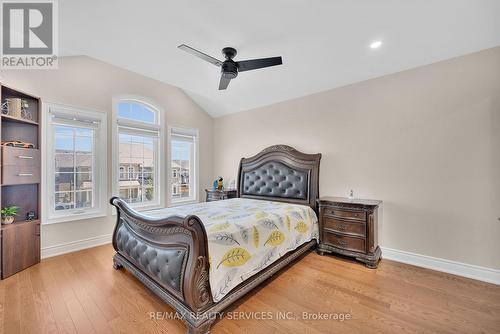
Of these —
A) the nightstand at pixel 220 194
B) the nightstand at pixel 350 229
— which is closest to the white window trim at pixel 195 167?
the nightstand at pixel 220 194

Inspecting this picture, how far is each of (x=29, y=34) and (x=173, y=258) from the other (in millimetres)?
3320

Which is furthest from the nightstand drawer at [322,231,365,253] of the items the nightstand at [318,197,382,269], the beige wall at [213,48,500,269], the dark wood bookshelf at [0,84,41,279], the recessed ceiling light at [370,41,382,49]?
the dark wood bookshelf at [0,84,41,279]

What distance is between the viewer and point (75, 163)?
3.36 metres

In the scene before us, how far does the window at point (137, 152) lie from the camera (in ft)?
12.5

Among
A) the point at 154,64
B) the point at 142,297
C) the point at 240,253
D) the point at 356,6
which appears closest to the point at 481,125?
the point at 356,6

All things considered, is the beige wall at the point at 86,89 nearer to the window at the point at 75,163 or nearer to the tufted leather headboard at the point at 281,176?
the window at the point at 75,163

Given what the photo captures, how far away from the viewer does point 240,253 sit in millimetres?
1944

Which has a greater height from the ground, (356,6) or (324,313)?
(356,6)

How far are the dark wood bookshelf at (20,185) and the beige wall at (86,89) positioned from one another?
24 centimetres

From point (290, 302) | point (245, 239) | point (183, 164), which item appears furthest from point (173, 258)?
point (183, 164)

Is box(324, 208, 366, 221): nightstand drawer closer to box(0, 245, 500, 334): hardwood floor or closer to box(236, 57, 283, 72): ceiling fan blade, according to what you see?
box(0, 245, 500, 334): hardwood floor

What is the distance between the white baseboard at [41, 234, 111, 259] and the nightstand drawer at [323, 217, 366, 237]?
3.72m

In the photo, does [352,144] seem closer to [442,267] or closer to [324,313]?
[442,267]

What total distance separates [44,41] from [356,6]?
152 inches
